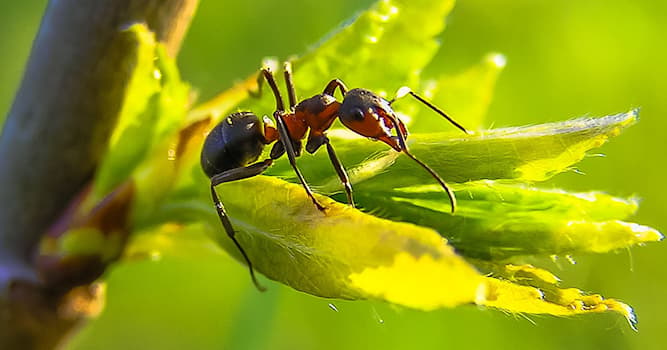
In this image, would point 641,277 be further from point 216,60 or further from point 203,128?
point 203,128

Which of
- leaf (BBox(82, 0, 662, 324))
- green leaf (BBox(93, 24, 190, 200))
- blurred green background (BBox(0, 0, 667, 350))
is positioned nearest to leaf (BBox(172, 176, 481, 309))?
leaf (BBox(82, 0, 662, 324))

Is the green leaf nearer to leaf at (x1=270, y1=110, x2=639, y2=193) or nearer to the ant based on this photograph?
the ant

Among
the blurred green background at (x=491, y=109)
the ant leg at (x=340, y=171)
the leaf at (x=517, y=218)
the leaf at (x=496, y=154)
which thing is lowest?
the blurred green background at (x=491, y=109)

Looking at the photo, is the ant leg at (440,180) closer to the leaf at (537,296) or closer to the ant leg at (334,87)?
the leaf at (537,296)

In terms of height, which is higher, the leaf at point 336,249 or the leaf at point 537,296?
the leaf at point 336,249

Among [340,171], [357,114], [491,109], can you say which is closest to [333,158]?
[340,171]

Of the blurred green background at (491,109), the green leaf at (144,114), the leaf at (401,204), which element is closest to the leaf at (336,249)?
the leaf at (401,204)
